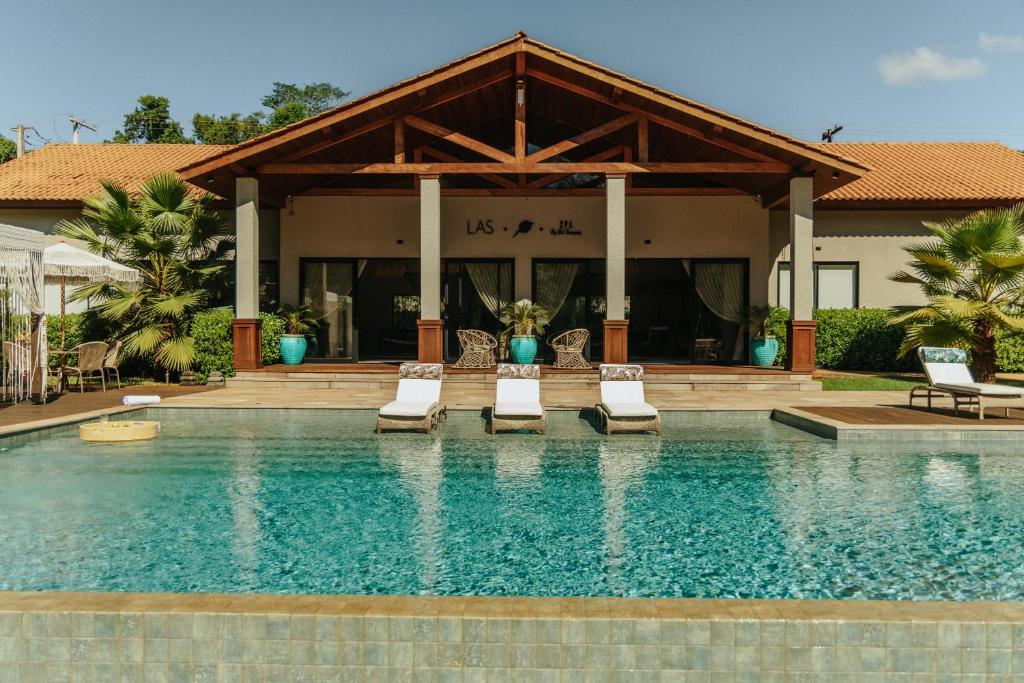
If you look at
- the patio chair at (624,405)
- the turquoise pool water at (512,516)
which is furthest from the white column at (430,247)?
the turquoise pool water at (512,516)

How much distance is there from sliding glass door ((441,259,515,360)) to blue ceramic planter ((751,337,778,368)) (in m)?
5.81

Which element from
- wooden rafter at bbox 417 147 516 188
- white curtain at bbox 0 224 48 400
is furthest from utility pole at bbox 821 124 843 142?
white curtain at bbox 0 224 48 400

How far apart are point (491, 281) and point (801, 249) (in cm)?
719

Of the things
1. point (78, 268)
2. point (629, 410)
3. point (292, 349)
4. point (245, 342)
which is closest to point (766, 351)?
point (629, 410)

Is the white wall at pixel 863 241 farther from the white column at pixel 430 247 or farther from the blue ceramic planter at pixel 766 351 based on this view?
the white column at pixel 430 247

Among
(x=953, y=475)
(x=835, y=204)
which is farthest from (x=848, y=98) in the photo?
(x=953, y=475)

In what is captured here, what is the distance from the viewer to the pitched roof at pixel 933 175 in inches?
704

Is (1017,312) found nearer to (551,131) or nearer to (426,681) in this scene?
(551,131)

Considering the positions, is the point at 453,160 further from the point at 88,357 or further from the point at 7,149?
the point at 7,149

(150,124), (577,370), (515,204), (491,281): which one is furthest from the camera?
(150,124)

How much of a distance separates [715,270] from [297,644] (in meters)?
16.5

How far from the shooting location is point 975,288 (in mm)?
14344

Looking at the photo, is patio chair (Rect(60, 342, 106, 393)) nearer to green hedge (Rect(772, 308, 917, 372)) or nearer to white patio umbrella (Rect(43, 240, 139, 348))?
white patio umbrella (Rect(43, 240, 139, 348))

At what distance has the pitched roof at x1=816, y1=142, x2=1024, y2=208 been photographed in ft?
58.6
